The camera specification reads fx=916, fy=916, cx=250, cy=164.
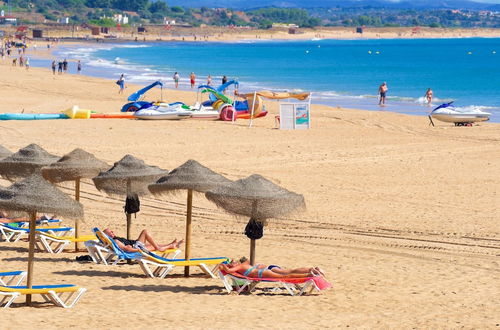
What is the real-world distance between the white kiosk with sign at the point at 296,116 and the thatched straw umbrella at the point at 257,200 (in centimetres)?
1646

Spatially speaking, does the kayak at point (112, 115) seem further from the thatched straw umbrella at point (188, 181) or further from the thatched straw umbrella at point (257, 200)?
the thatched straw umbrella at point (257, 200)

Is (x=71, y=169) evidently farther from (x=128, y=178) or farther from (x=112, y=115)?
(x=112, y=115)

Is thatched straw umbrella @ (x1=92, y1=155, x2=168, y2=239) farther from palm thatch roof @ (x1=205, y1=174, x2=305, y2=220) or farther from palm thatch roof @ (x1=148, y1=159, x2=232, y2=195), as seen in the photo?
palm thatch roof @ (x1=205, y1=174, x2=305, y2=220)

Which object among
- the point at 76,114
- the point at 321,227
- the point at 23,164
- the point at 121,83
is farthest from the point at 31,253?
the point at 121,83

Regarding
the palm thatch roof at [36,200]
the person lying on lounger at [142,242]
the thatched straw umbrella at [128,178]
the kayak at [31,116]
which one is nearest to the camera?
the palm thatch roof at [36,200]

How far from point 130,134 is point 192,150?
3271mm

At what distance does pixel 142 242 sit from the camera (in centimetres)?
1259

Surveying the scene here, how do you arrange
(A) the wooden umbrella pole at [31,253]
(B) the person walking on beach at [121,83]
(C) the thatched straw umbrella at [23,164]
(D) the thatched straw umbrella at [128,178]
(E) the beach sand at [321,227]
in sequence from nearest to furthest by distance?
(E) the beach sand at [321,227], (A) the wooden umbrella pole at [31,253], (D) the thatched straw umbrella at [128,178], (C) the thatched straw umbrella at [23,164], (B) the person walking on beach at [121,83]

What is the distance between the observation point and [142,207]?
16.7m

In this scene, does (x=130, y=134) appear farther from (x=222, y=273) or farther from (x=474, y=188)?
(x=222, y=273)

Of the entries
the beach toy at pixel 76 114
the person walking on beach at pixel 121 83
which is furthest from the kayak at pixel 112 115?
the person walking on beach at pixel 121 83

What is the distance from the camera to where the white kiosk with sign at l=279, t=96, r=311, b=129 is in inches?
1089

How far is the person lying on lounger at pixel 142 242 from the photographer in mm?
12445

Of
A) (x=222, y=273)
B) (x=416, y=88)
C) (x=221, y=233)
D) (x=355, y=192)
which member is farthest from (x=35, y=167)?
(x=416, y=88)
